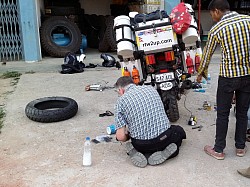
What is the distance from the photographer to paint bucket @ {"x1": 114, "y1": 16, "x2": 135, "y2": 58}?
4.25 metres

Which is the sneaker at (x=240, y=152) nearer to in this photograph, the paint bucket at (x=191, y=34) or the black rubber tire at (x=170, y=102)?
the black rubber tire at (x=170, y=102)

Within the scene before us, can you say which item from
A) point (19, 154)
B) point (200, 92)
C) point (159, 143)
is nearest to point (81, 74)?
point (200, 92)

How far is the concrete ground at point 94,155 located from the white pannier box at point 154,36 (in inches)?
44.5

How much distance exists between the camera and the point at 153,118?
337 centimetres

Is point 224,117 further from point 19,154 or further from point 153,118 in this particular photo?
point 19,154

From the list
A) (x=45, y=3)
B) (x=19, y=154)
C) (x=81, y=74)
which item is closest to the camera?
(x=19, y=154)

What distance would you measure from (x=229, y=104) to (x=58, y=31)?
7076 mm

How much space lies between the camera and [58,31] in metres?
9.45

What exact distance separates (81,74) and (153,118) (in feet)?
13.7

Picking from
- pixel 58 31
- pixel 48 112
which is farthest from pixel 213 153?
pixel 58 31

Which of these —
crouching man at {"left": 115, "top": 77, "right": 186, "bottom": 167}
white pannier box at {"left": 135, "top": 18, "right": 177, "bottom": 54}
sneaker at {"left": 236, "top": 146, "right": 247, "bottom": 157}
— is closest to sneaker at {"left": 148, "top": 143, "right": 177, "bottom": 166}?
crouching man at {"left": 115, "top": 77, "right": 186, "bottom": 167}

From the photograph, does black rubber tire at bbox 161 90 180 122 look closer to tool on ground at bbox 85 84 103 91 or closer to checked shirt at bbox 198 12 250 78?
checked shirt at bbox 198 12 250 78

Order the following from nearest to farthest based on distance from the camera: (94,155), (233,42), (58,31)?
1. (233,42)
2. (94,155)
3. (58,31)

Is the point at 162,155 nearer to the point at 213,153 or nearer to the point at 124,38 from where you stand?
the point at 213,153
